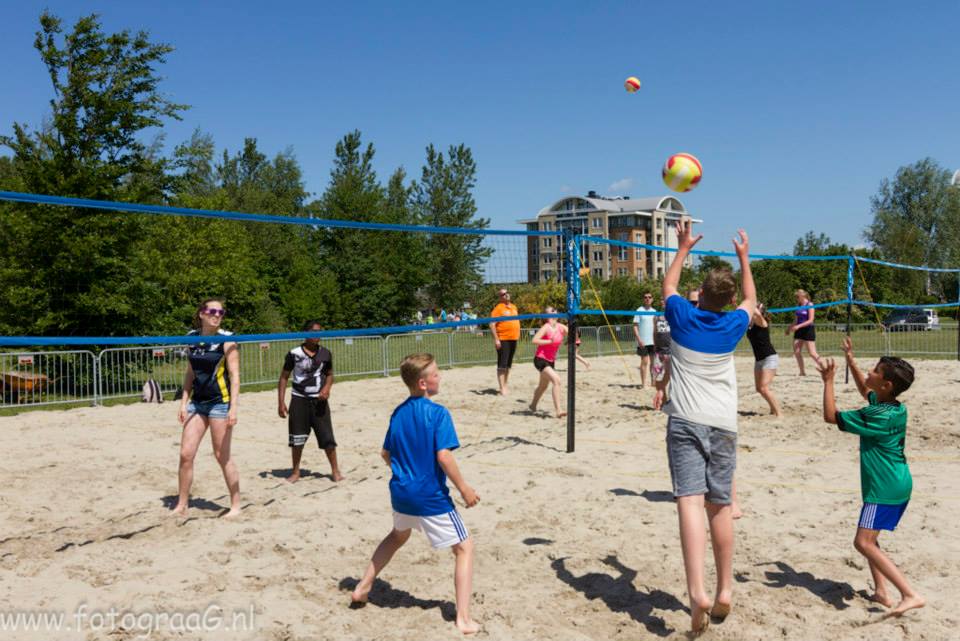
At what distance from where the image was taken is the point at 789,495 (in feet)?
20.3

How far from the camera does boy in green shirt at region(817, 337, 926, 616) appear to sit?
12.5ft

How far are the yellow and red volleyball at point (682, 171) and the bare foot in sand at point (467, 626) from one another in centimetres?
432

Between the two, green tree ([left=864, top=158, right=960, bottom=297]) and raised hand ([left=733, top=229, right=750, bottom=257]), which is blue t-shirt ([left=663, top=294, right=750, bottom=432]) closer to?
raised hand ([left=733, top=229, right=750, bottom=257])

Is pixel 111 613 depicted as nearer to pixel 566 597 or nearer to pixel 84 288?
pixel 566 597

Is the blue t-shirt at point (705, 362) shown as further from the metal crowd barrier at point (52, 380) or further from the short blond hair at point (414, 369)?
the metal crowd barrier at point (52, 380)

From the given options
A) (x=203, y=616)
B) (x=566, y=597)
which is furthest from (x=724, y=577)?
(x=203, y=616)

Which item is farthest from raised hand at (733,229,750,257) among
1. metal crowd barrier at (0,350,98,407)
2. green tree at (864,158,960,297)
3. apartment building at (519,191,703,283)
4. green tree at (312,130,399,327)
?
apartment building at (519,191,703,283)

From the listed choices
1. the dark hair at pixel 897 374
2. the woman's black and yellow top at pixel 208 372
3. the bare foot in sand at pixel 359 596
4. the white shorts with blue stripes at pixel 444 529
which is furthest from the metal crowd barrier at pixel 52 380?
the dark hair at pixel 897 374

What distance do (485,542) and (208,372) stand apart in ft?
7.94

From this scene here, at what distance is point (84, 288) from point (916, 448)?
45.2 feet

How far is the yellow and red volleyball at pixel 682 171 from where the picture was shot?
6547mm

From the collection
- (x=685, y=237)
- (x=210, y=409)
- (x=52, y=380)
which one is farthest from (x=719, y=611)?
(x=52, y=380)

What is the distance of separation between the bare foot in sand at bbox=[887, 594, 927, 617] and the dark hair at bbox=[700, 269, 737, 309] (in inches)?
69.1

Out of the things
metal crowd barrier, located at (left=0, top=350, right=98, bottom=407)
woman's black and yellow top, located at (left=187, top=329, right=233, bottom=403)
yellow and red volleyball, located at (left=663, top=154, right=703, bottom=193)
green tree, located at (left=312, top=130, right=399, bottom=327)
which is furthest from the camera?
green tree, located at (left=312, top=130, right=399, bottom=327)
